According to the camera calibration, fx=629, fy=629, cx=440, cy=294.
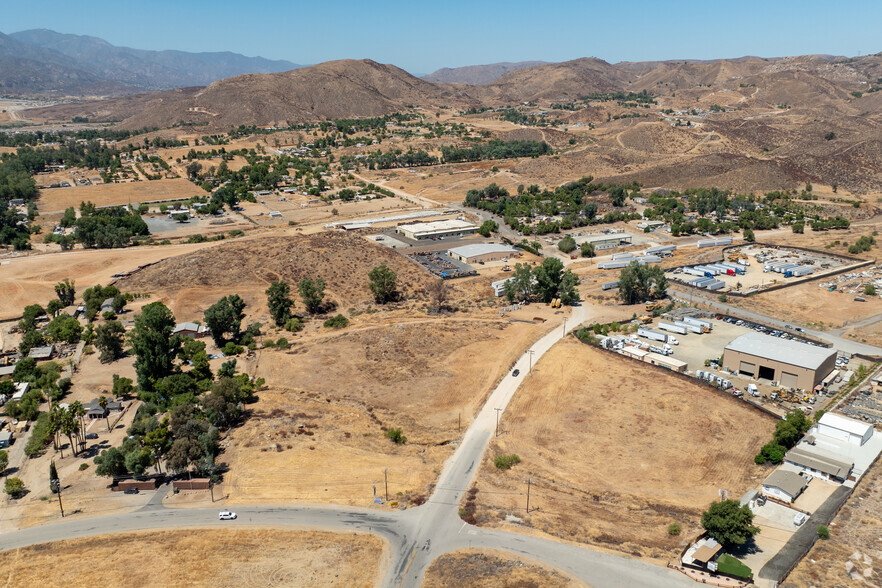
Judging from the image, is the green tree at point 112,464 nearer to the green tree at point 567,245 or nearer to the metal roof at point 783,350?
the metal roof at point 783,350

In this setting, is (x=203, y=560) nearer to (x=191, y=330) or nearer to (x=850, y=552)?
(x=850, y=552)

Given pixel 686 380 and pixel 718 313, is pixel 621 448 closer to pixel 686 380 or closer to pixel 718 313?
pixel 686 380

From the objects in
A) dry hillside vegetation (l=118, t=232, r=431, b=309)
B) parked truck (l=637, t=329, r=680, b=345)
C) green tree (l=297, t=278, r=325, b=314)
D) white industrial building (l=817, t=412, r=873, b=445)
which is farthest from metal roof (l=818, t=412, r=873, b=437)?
green tree (l=297, t=278, r=325, b=314)

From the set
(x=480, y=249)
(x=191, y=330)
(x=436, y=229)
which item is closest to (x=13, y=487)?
(x=191, y=330)

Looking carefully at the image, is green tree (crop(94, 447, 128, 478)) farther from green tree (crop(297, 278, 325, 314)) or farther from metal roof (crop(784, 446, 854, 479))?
metal roof (crop(784, 446, 854, 479))

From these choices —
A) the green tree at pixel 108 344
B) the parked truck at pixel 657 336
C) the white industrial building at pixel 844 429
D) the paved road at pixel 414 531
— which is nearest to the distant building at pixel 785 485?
the white industrial building at pixel 844 429
